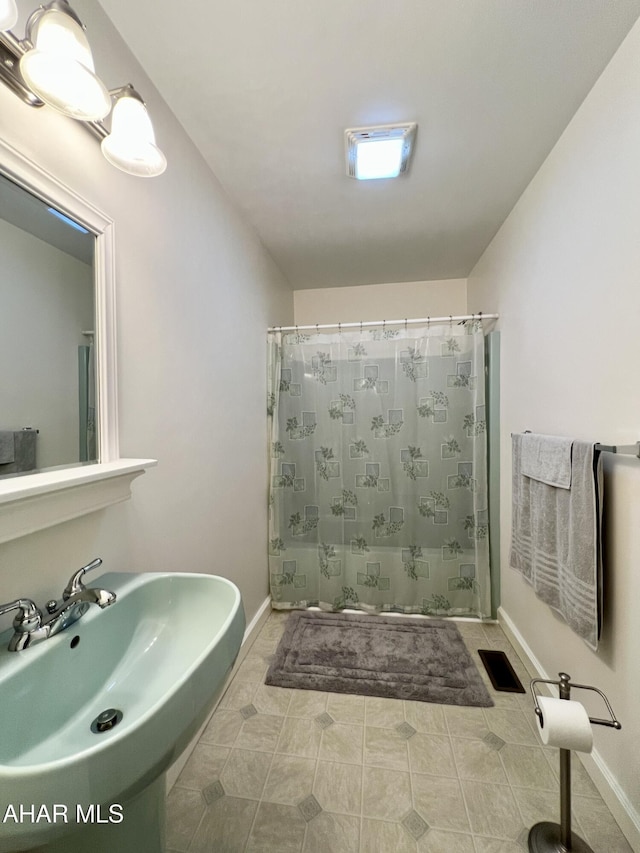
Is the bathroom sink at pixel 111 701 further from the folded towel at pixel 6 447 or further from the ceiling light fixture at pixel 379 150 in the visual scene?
the ceiling light fixture at pixel 379 150

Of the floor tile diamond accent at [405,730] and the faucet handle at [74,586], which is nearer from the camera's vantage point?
the faucet handle at [74,586]

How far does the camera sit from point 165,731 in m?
0.55

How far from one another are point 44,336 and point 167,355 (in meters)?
0.43

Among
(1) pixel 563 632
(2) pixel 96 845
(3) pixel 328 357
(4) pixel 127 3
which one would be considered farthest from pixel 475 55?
(2) pixel 96 845

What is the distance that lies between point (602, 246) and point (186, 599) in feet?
5.64

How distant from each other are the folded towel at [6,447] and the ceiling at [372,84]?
1191 mm

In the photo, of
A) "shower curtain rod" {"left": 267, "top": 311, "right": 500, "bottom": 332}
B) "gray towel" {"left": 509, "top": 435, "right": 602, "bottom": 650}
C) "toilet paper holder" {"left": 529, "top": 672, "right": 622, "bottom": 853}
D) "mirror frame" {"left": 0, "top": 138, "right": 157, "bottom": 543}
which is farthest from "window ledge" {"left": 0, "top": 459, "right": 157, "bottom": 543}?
"shower curtain rod" {"left": 267, "top": 311, "right": 500, "bottom": 332}

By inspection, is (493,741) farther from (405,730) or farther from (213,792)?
(213,792)

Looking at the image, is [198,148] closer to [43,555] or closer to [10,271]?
[10,271]

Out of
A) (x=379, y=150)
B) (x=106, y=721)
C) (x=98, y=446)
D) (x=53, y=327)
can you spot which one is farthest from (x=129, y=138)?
(x=106, y=721)

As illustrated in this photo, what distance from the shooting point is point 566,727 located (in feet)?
3.14

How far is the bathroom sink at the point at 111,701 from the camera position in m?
0.44

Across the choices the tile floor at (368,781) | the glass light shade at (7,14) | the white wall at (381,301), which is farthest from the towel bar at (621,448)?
the white wall at (381,301)

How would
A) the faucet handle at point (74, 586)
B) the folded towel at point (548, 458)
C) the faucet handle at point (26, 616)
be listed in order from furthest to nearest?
the folded towel at point (548, 458)
the faucet handle at point (74, 586)
the faucet handle at point (26, 616)
